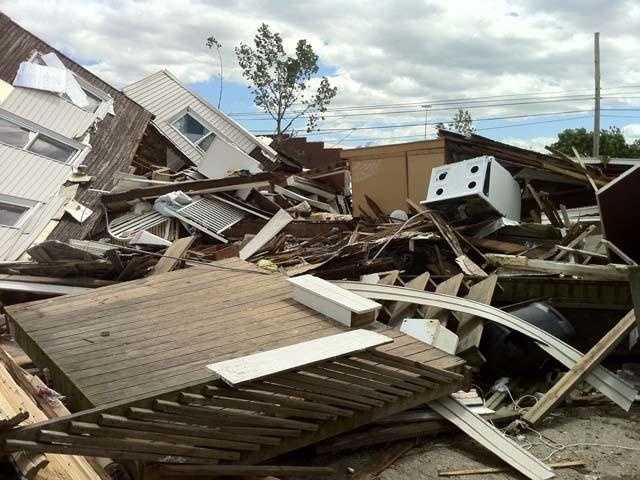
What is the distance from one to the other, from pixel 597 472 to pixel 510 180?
6045mm

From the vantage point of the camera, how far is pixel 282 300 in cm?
568

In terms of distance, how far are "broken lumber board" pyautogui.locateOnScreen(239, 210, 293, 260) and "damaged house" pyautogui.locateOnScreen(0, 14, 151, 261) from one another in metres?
2.96

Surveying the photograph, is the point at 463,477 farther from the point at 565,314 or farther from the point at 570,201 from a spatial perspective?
the point at 570,201

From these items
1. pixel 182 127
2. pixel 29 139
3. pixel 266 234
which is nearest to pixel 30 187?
pixel 29 139

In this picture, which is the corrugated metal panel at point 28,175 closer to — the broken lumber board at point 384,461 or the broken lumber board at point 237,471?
the broken lumber board at point 237,471

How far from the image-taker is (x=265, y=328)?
→ 16.3 feet

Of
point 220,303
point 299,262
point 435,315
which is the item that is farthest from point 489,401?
point 299,262

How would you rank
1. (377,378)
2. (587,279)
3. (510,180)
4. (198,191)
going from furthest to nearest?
(198,191) → (510,180) → (587,279) → (377,378)

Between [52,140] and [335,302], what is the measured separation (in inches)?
351

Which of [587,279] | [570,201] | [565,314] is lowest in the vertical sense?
[565,314]

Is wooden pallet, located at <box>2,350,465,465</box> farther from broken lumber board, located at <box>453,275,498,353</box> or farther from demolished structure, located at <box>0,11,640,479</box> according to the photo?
broken lumber board, located at <box>453,275,498,353</box>

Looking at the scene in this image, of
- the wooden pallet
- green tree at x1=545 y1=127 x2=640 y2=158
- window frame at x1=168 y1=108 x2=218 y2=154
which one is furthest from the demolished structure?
green tree at x1=545 y1=127 x2=640 y2=158

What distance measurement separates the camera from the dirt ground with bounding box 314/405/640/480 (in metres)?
4.31

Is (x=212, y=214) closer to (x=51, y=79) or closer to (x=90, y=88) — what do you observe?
(x=51, y=79)
